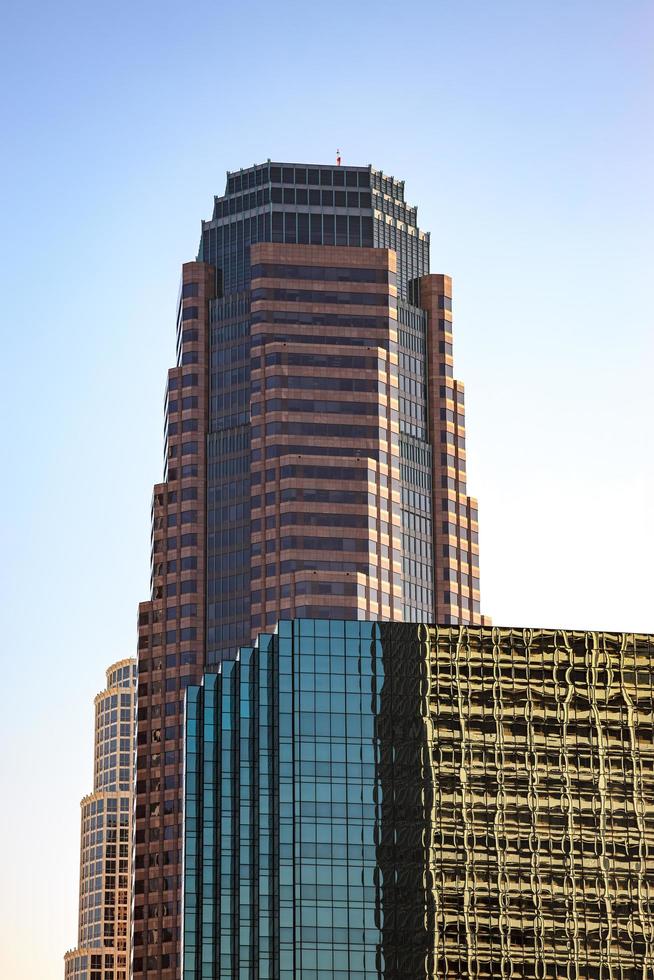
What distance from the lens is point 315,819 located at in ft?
608

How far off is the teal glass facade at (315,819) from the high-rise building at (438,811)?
0.19 meters

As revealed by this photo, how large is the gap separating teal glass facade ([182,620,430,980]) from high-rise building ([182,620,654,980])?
0.19 metres

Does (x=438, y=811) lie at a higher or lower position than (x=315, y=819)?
higher

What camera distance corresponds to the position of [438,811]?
18500 cm

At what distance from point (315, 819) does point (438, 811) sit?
11360 millimetres

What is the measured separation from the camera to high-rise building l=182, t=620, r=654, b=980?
182 meters

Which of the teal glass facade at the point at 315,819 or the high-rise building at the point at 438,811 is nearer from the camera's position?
the high-rise building at the point at 438,811

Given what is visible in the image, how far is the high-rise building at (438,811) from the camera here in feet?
598

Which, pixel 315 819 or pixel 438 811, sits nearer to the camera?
pixel 438 811

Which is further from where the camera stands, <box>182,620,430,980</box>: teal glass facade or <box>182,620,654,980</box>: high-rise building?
<box>182,620,430,980</box>: teal glass facade

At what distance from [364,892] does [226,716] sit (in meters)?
24.6

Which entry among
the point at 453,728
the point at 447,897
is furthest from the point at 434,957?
the point at 453,728

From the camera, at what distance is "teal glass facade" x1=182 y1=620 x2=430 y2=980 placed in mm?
182500

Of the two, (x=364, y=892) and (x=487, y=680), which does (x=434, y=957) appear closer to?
(x=364, y=892)
